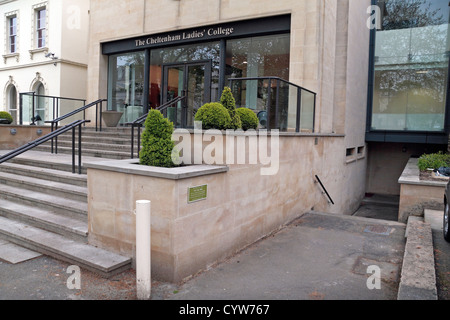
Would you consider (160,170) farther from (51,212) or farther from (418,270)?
(418,270)

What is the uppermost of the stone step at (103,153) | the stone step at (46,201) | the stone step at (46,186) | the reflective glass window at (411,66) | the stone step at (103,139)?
the reflective glass window at (411,66)

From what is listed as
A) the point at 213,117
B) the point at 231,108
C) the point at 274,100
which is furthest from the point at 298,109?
the point at 213,117

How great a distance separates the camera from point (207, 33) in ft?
36.6

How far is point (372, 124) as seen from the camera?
14.9 meters

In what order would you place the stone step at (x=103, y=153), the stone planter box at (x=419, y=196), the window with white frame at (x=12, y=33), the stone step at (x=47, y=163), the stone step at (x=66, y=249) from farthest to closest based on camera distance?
the window with white frame at (x=12, y=33) < the stone step at (x=103, y=153) < the stone planter box at (x=419, y=196) < the stone step at (x=47, y=163) < the stone step at (x=66, y=249)

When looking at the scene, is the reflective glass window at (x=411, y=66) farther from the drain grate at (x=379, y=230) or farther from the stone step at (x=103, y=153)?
the stone step at (x=103, y=153)

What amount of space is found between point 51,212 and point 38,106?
10.4 m

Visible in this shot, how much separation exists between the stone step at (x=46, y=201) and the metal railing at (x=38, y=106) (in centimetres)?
625

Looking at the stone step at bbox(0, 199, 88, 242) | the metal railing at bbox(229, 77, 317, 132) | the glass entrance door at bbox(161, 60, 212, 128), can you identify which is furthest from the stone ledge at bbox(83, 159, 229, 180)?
the glass entrance door at bbox(161, 60, 212, 128)

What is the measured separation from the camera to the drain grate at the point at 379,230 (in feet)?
21.4

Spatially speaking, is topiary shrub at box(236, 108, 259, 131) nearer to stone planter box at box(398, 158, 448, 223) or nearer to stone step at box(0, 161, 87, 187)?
stone step at box(0, 161, 87, 187)

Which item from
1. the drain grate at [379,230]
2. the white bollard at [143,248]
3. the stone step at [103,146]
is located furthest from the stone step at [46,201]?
the drain grate at [379,230]

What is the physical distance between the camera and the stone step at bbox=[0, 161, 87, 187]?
6180 mm
